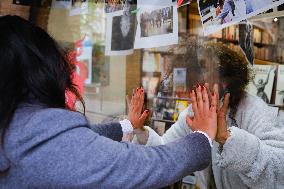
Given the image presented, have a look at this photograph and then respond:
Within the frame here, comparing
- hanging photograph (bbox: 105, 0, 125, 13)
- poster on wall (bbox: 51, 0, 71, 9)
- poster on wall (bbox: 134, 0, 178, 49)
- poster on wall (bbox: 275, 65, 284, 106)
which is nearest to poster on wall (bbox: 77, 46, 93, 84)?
poster on wall (bbox: 51, 0, 71, 9)

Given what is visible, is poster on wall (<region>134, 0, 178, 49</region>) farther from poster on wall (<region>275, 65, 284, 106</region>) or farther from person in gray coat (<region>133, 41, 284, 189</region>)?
poster on wall (<region>275, 65, 284, 106</region>)

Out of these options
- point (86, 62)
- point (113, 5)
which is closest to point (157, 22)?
point (113, 5)

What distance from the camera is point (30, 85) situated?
926mm

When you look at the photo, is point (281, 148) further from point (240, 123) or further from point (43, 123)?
point (43, 123)

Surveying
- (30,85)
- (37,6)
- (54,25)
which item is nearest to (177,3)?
(30,85)

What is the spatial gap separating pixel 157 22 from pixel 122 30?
300 mm

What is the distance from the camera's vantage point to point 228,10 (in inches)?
52.2

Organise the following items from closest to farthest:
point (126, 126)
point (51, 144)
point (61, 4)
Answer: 1. point (51, 144)
2. point (126, 126)
3. point (61, 4)

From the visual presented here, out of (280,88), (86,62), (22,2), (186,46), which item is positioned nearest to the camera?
(186,46)

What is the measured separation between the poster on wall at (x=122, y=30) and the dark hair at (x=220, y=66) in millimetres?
295

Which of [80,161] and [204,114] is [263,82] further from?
[80,161]

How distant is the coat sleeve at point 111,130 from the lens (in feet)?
4.36

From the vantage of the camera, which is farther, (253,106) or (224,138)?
(253,106)

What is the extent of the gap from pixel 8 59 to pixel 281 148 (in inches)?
36.3
